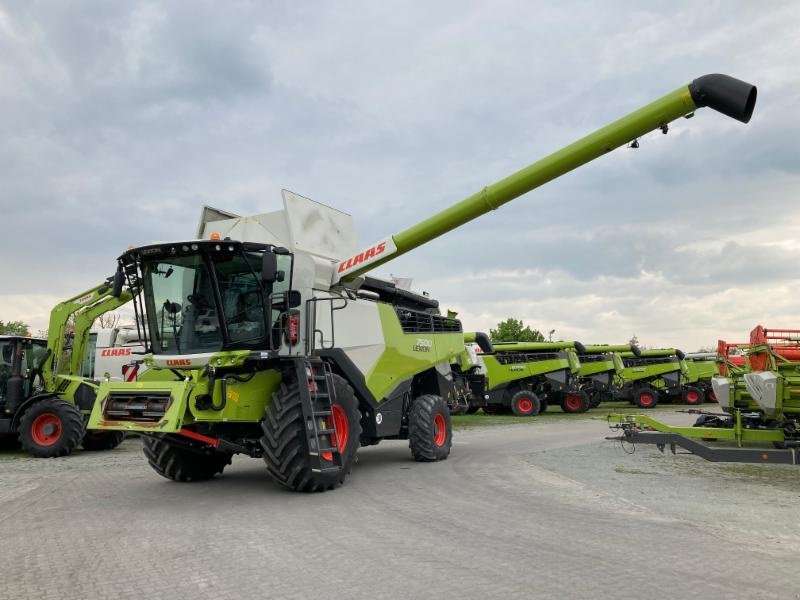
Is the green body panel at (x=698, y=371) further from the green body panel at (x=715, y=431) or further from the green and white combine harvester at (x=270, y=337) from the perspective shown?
the green and white combine harvester at (x=270, y=337)

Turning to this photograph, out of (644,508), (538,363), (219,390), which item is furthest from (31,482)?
(538,363)

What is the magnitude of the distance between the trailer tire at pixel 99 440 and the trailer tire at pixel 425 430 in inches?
266

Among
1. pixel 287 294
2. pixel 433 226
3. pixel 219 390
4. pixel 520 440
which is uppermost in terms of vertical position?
pixel 433 226

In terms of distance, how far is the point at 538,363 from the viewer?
26500 mm

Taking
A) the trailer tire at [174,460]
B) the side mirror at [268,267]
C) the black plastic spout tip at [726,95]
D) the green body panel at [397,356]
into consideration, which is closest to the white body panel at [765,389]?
the black plastic spout tip at [726,95]

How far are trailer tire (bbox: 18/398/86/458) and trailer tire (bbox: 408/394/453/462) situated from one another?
21.0 feet

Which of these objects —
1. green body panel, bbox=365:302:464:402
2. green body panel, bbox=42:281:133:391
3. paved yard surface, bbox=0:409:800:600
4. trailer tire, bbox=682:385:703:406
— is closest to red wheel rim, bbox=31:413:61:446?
green body panel, bbox=42:281:133:391

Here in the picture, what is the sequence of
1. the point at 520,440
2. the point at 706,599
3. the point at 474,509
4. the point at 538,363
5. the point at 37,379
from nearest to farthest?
the point at 706,599
the point at 474,509
the point at 37,379
the point at 520,440
the point at 538,363

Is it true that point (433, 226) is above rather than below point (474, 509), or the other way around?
above

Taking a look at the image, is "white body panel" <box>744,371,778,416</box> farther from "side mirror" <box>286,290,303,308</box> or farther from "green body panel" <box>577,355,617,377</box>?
"green body panel" <box>577,355,617,377</box>

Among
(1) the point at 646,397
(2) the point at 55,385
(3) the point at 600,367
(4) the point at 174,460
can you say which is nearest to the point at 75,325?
(2) the point at 55,385

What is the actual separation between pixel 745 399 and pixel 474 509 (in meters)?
7.89

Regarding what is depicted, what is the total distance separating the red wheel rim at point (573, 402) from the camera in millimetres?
27734

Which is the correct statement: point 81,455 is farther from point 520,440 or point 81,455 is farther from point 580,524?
point 580,524
